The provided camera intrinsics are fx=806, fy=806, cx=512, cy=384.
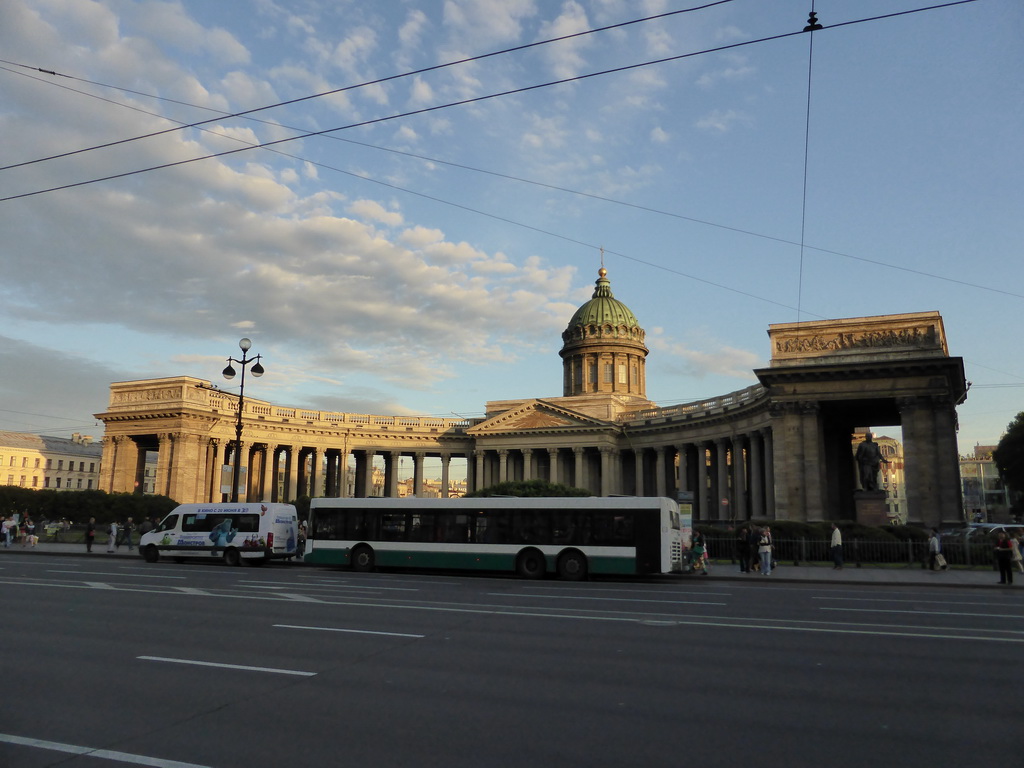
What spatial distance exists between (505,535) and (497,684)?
61.4 feet

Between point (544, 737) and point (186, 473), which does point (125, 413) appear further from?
point (544, 737)

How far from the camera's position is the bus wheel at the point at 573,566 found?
26.6 metres

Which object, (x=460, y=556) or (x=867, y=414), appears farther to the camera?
(x=867, y=414)

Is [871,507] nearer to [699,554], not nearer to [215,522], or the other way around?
[699,554]

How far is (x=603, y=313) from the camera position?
96.6 metres

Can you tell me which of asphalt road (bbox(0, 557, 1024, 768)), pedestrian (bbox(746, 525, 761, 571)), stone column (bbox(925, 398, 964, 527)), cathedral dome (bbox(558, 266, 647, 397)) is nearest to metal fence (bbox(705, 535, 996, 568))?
pedestrian (bbox(746, 525, 761, 571))

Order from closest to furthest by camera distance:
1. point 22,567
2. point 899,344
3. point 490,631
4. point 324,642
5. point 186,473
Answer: point 324,642 → point 490,631 → point 22,567 → point 899,344 → point 186,473

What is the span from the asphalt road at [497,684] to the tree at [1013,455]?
71.9m

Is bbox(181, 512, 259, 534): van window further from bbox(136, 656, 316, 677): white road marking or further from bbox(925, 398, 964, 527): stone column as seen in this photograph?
bbox(925, 398, 964, 527): stone column

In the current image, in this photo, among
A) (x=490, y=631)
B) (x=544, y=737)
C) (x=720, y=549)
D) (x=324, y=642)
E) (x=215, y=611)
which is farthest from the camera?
(x=720, y=549)

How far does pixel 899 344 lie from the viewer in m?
45.4

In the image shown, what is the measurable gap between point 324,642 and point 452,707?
431cm

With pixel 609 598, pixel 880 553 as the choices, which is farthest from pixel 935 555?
pixel 609 598

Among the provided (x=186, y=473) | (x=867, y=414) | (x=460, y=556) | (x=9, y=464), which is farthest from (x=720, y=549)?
(x=9, y=464)
